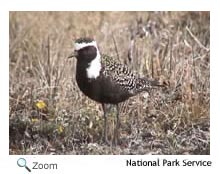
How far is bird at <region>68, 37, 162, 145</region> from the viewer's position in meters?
1.99

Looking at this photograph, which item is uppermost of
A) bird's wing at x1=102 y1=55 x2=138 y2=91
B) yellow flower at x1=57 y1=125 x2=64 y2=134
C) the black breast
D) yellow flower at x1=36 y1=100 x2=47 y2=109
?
bird's wing at x1=102 y1=55 x2=138 y2=91

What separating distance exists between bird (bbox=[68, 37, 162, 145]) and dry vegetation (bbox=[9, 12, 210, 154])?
24 millimetres

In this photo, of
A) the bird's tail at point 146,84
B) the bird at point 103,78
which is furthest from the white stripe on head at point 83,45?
the bird's tail at point 146,84

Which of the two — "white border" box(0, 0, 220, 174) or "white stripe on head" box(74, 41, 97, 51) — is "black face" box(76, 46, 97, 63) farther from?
"white border" box(0, 0, 220, 174)

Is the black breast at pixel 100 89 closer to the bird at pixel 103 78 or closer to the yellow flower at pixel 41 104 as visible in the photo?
the bird at pixel 103 78

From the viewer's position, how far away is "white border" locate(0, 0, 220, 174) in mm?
2029

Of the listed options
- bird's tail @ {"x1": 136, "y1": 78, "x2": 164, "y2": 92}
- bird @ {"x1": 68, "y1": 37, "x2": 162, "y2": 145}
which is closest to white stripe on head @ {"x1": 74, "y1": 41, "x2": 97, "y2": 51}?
bird @ {"x1": 68, "y1": 37, "x2": 162, "y2": 145}

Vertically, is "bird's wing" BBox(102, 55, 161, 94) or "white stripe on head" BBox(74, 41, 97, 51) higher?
"white stripe on head" BBox(74, 41, 97, 51)
